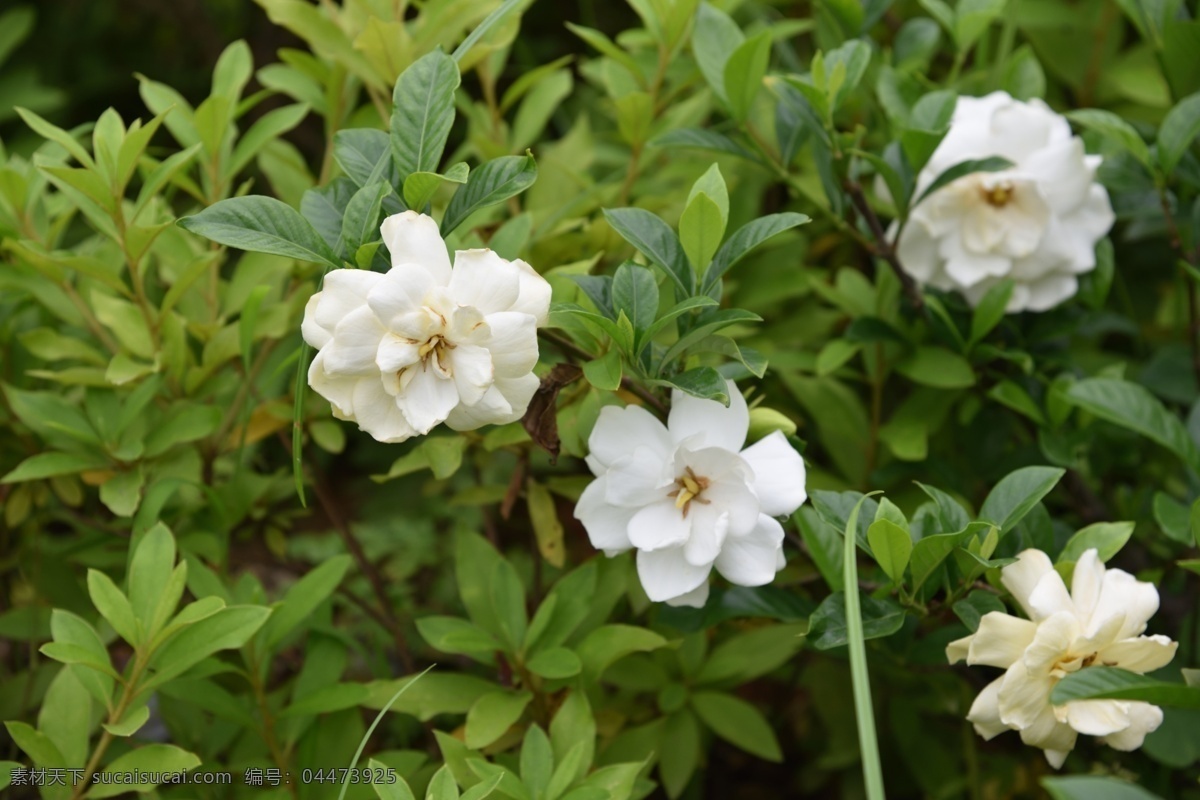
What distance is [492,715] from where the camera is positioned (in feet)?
3.43

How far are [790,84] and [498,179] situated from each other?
0.36m

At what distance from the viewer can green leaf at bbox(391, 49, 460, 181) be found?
0.84 metres

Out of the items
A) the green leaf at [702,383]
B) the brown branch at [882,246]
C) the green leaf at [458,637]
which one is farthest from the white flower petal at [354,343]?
the brown branch at [882,246]

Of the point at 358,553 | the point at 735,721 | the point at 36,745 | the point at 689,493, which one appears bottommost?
the point at 735,721

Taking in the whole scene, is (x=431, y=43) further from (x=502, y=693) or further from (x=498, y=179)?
(x=502, y=693)

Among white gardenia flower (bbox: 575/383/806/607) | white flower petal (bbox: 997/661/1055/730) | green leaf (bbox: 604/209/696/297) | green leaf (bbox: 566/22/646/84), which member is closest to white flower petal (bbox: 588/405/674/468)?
white gardenia flower (bbox: 575/383/806/607)

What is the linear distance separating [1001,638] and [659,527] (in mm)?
282

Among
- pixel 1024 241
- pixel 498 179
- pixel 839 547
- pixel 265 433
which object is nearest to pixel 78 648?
pixel 265 433

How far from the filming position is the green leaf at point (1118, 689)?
76cm

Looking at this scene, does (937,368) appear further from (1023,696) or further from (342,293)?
(342,293)

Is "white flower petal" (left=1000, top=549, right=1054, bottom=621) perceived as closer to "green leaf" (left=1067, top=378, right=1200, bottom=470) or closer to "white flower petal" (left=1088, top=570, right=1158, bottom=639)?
"white flower petal" (left=1088, top=570, right=1158, bottom=639)

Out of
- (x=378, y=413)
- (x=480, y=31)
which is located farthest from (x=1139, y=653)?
(x=480, y=31)

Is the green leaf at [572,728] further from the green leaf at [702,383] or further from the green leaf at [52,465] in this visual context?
the green leaf at [52,465]

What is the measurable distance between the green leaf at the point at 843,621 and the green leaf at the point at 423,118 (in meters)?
0.49
